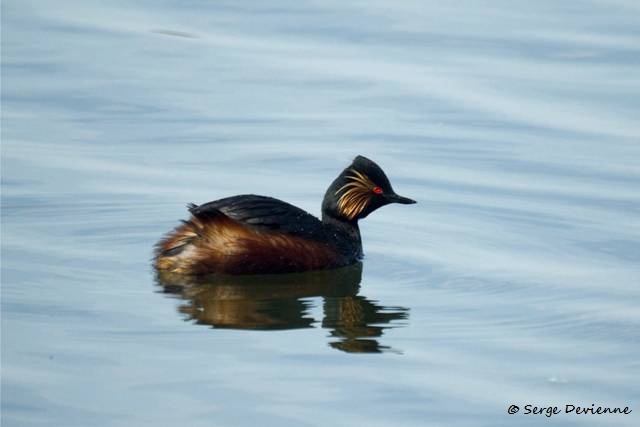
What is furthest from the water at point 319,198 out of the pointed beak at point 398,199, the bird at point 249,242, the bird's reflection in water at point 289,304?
the pointed beak at point 398,199

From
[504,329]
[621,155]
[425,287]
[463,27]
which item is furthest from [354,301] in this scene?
[463,27]

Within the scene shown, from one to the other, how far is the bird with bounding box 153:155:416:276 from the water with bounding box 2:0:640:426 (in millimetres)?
169

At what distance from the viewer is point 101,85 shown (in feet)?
50.7

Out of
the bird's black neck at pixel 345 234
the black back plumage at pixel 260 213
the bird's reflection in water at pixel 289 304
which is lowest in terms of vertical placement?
the bird's reflection in water at pixel 289 304

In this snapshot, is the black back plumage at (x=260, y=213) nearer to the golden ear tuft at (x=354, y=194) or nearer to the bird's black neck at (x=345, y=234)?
the bird's black neck at (x=345, y=234)

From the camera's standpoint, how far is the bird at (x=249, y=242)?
10281mm

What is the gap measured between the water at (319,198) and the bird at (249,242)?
0.17 metres

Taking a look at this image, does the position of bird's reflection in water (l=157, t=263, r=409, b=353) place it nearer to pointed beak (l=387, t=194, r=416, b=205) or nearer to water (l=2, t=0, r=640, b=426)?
water (l=2, t=0, r=640, b=426)

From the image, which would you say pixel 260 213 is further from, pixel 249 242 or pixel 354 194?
pixel 354 194

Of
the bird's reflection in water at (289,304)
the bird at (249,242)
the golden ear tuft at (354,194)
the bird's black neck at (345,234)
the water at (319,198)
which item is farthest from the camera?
the golden ear tuft at (354,194)

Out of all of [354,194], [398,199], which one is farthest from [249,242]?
[398,199]

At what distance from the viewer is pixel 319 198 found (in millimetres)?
12461

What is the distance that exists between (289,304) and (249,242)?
2.53 feet

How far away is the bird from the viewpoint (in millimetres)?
10281
